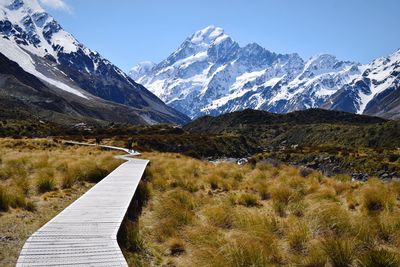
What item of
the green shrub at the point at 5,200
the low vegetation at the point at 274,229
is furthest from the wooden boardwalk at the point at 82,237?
the green shrub at the point at 5,200

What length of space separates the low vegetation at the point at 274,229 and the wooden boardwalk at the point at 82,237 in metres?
0.74

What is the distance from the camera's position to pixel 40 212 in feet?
41.5

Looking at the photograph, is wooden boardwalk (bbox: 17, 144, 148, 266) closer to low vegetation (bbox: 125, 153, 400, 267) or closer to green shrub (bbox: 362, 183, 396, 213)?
low vegetation (bbox: 125, 153, 400, 267)

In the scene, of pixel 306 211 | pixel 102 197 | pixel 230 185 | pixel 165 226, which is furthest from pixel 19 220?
pixel 230 185

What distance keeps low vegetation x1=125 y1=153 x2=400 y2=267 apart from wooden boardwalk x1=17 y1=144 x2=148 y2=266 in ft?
2.41

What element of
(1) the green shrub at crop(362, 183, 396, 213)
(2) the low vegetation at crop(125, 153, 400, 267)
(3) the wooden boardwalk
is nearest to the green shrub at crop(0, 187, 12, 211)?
(3) the wooden boardwalk

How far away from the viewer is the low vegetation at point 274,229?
8672 mm

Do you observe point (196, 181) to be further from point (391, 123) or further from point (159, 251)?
point (391, 123)

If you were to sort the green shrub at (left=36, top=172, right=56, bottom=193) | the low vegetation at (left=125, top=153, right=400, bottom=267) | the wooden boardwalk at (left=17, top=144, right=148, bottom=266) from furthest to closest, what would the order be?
1. the green shrub at (left=36, top=172, right=56, bottom=193)
2. the low vegetation at (left=125, top=153, right=400, bottom=267)
3. the wooden boardwalk at (left=17, top=144, right=148, bottom=266)

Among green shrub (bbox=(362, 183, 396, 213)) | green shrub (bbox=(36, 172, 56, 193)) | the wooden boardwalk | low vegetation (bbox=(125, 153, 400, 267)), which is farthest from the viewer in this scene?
green shrub (bbox=(36, 172, 56, 193))

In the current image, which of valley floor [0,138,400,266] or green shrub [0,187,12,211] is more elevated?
valley floor [0,138,400,266]

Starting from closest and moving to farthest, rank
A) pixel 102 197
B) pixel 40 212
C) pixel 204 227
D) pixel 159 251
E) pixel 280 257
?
pixel 280 257
pixel 159 251
pixel 204 227
pixel 40 212
pixel 102 197

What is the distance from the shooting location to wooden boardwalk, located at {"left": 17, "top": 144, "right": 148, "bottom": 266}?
757 cm

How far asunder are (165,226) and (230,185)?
7735 mm
